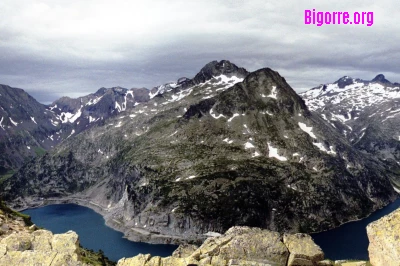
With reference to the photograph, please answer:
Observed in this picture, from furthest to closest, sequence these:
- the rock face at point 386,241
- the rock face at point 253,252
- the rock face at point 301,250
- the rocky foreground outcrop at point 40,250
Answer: the rocky foreground outcrop at point 40,250 → the rock face at point 253,252 → the rock face at point 301,250 → the rock face at point 386,241

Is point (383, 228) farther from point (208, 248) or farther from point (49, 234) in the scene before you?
point (49, 234)

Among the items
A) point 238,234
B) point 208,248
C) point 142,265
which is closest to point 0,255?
point 142,265

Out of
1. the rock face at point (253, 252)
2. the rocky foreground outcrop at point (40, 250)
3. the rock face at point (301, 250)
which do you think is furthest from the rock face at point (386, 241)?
the rocky foreground outcrop at point (40, 250)

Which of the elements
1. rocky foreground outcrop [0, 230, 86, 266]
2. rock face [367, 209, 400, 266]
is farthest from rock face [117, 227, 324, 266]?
rocky foreground outcrop [0, 230, 86, 266]

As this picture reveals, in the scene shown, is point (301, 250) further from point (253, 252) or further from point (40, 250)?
point (40, 250)

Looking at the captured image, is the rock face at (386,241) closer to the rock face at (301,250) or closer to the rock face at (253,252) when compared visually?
the rock face at (301,250)
